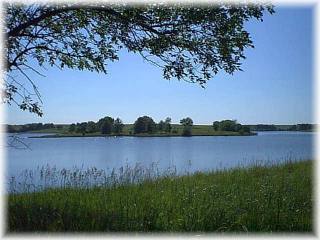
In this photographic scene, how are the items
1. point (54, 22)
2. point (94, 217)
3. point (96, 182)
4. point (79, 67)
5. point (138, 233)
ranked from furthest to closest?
point (96, 182) < point (79, 67) < point (54, 22) < point (94, 217) < point (138, 233)

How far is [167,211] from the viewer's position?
548 centimetres

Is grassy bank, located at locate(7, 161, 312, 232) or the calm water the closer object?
grassy bank, located at locate(7, 161, 312, 232)

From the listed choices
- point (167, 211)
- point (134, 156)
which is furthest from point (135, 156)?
point (167, 211)

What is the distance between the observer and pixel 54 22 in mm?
5547

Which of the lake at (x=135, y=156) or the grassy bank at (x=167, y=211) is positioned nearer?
the grassy bank at (x=167, y=211)

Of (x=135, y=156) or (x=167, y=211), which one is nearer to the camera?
(x=167, y=211)

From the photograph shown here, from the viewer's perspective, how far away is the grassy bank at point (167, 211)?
15.1ft

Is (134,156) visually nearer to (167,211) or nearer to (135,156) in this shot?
(135,156)

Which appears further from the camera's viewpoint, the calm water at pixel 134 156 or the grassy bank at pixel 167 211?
the calm water at pixel 134 156

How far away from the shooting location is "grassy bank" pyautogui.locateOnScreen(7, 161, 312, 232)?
4617mm

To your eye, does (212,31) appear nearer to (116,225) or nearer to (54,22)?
(54,22)

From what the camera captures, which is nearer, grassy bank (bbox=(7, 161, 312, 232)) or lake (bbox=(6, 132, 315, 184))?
grassy bank (bbox=(7, 161, 312, 232))

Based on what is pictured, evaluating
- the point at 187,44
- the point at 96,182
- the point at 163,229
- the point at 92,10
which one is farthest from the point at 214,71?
the point at 96,182

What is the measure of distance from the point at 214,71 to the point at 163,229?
210 centimetres
